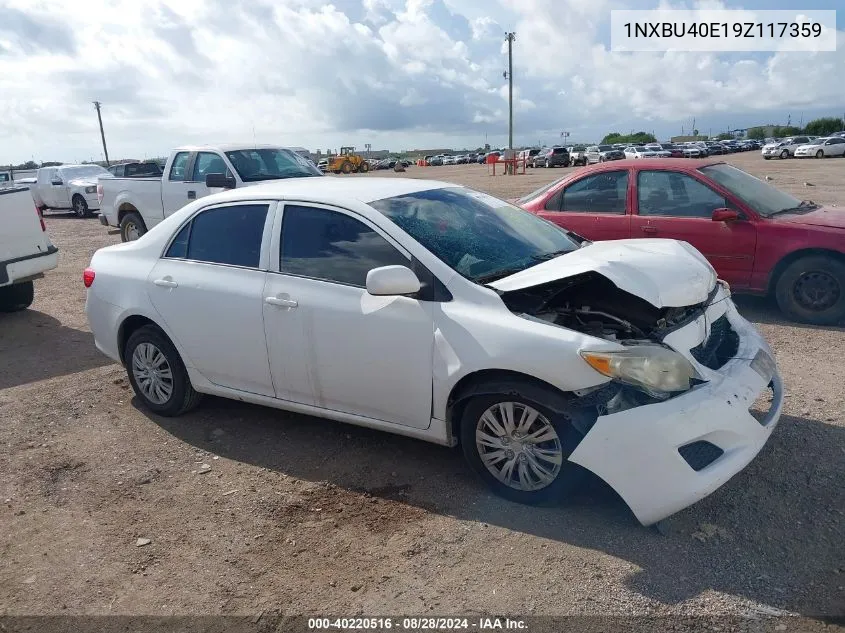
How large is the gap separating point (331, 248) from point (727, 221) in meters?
4.55

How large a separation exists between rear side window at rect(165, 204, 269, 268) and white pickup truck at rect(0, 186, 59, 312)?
4.23 meters

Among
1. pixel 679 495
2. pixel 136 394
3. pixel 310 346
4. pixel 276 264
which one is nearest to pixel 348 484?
pixel 310 346

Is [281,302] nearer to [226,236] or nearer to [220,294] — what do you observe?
[220,294]

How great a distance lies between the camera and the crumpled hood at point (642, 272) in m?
3.57

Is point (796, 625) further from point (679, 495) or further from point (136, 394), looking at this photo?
point (136, 394)

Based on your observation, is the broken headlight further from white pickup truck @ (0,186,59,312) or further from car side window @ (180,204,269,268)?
white pickup truck @ (0,186,59,312)

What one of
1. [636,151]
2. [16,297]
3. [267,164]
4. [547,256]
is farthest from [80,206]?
[636,151]

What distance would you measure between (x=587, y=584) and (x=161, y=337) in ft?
10.9

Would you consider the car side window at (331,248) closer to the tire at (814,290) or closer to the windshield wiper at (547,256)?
the windshield wiper at (547,256)

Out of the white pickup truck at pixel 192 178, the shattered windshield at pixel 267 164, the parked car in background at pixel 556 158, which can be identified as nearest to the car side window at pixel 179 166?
the white pickup truck at pixel 192 178

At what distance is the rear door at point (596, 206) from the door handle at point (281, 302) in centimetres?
430

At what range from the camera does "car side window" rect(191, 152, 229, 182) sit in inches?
423

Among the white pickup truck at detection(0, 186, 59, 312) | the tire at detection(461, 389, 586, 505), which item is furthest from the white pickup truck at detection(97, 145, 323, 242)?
the tire at detection(461, 389, 586, 505)

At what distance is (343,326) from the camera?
400 cm
